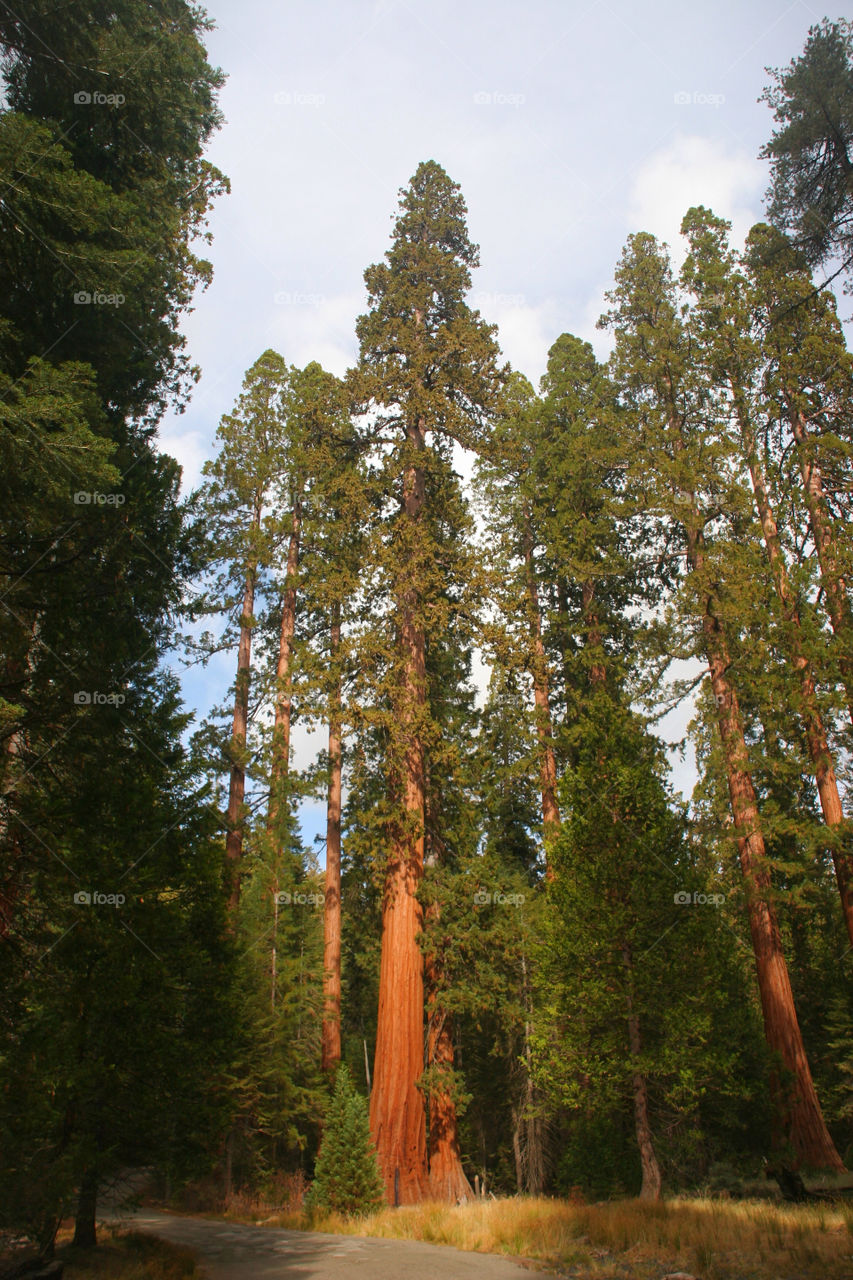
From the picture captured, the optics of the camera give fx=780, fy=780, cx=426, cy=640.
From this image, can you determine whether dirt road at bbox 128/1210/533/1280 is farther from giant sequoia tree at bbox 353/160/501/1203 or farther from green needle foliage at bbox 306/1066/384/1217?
giant sequoia tree at bbox 353/160/501/1203

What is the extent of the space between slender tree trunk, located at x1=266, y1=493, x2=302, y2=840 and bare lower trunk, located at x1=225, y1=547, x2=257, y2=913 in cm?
73

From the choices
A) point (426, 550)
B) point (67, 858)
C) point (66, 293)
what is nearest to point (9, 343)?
point (66, 293)

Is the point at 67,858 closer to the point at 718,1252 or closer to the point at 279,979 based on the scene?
the point at 718,1252

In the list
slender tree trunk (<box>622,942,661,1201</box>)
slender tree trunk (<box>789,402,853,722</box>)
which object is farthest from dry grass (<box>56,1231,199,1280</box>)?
slender tree trunk (<box>789,402,853,722</box>)

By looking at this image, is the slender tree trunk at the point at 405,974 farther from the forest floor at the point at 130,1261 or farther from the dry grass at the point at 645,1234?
the forest floor at the point at 130,1261

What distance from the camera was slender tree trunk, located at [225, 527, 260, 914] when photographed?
17.2m

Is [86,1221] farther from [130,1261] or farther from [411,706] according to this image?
[411,706]

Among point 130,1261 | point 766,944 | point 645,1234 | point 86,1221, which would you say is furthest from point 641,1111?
point 86,1221

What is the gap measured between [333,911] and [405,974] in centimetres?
599

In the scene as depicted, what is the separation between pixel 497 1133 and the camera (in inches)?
1157

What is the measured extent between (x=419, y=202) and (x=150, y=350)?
10.1m

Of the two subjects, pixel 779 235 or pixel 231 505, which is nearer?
pixel 779 235

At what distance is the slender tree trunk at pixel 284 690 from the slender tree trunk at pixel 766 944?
8.91m

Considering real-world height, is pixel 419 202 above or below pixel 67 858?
above
